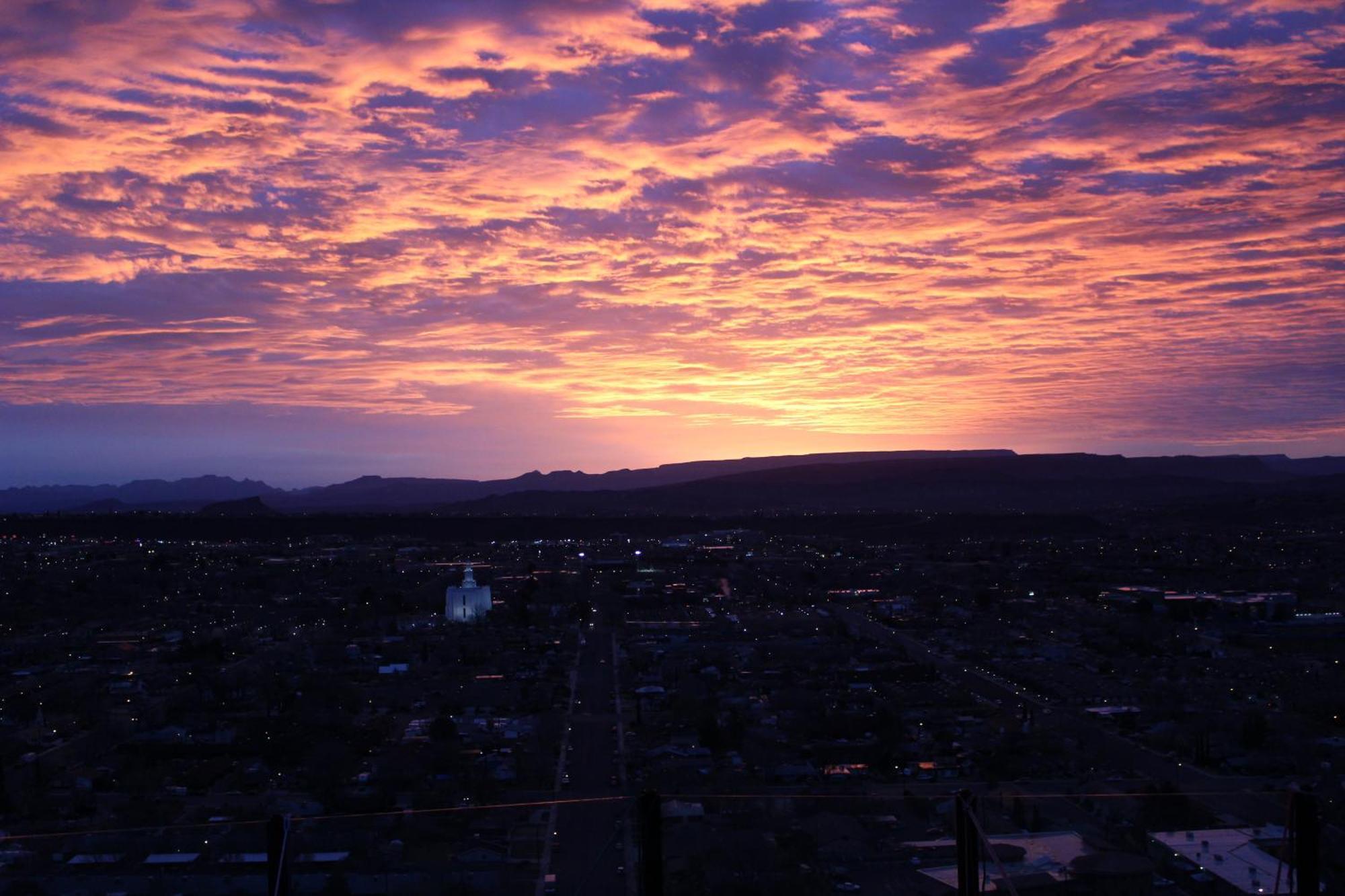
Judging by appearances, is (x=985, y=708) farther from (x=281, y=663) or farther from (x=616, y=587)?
(x=616, y=587)

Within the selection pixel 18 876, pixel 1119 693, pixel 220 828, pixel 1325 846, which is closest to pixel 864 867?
pixel 1325 846

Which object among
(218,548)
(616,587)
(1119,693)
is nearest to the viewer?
(1119,693)

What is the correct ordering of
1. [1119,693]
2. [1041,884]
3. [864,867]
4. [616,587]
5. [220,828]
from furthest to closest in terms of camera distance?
[616,587] → [1119,693] → [220,828] → [864,867] → [1041,884]

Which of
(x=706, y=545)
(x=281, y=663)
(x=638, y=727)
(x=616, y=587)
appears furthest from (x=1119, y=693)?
(x=706, y=545)

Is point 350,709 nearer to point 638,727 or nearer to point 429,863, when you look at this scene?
point 638,727

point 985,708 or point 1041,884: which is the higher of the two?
point 1041,884

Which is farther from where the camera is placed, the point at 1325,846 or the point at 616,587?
the point at 616,587
